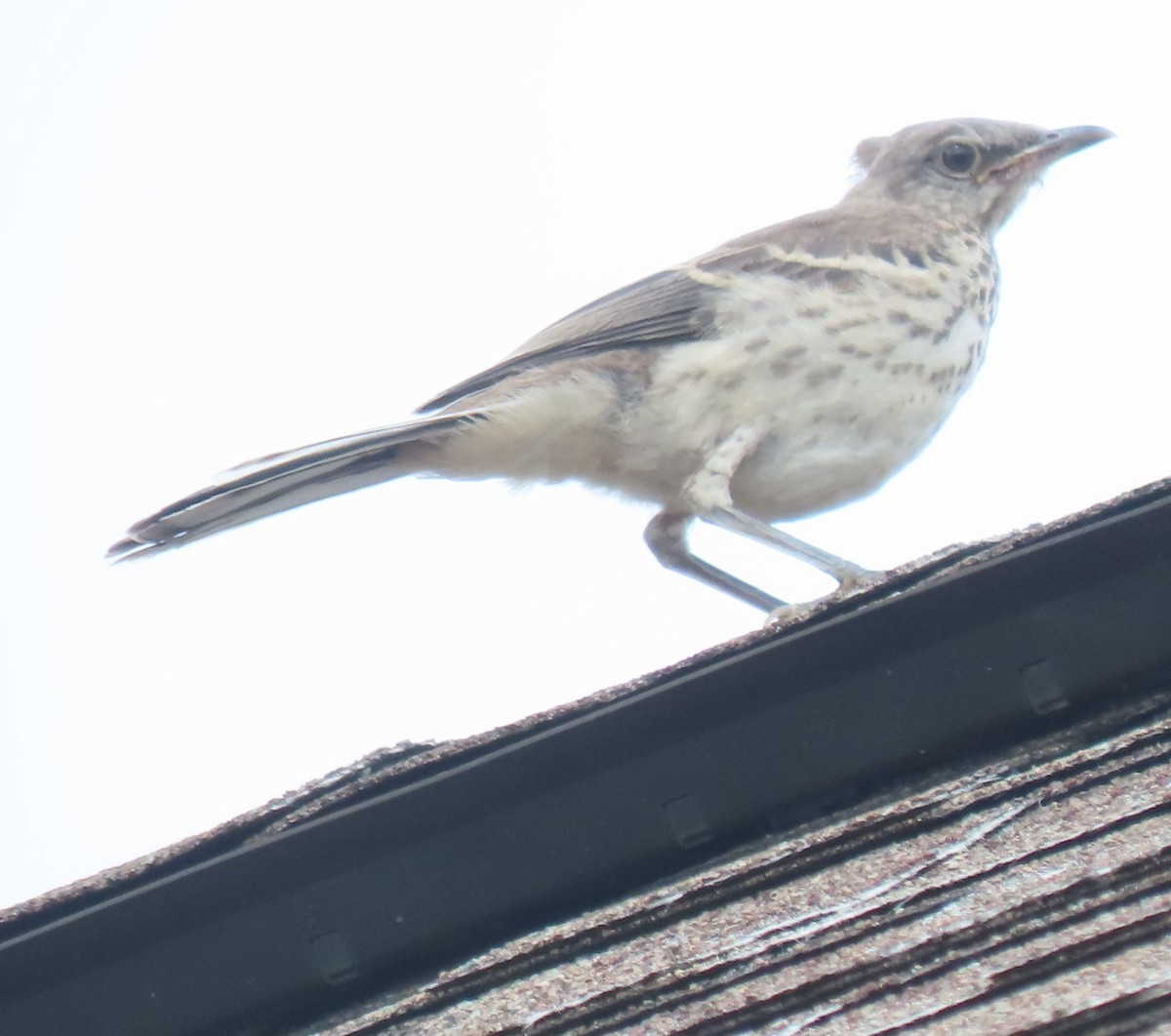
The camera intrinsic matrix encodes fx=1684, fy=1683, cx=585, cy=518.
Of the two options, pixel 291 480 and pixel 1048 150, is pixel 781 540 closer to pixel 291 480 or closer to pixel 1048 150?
pixel 291 480

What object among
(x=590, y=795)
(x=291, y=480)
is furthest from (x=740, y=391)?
(x=590, y=795)

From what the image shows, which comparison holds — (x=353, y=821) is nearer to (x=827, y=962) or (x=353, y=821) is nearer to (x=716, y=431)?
(x=827, y=962)

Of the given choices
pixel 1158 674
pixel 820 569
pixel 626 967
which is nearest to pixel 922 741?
pixel 1158 674

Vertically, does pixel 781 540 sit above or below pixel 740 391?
below

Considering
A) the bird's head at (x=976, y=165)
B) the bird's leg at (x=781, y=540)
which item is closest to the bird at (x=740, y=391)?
the bird's leg at (x=781, y=540)

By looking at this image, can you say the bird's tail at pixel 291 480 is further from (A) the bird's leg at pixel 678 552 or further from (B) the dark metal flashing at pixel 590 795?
(B) the dark metal flashing at pixel 590 795

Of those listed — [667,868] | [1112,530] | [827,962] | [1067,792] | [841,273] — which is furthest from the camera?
[841,273]
